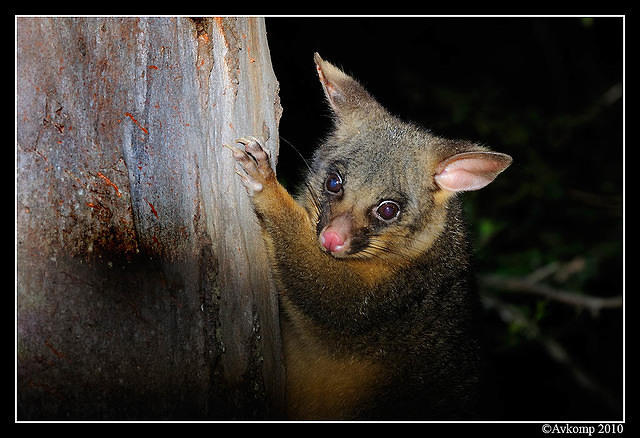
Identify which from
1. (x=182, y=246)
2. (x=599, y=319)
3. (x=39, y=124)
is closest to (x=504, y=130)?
(x=599, y=319)

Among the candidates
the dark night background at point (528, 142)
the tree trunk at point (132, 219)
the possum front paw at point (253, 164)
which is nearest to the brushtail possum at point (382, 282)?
the possum front paw at point (253, 164)

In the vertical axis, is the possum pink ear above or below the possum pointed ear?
below

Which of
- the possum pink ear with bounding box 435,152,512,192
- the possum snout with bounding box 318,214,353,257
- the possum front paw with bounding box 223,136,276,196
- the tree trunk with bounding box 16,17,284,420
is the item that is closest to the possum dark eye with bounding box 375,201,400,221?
the possum snout with bounding box 318,214,353,257

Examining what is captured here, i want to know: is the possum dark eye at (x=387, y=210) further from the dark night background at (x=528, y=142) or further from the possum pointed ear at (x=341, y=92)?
the dark night background at (x=528, y=142)

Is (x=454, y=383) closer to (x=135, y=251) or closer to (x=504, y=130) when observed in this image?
(x=135, y=251)

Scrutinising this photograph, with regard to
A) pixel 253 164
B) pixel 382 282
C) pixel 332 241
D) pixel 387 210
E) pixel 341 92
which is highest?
pixel 341 92

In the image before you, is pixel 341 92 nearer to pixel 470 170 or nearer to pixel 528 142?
pixel 470 170

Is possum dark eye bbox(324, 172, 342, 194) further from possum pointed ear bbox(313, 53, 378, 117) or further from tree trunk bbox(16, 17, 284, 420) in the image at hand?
tree trunk bbox(16, 17, 284, 420)

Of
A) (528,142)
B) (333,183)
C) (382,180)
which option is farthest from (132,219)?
(528,142)
